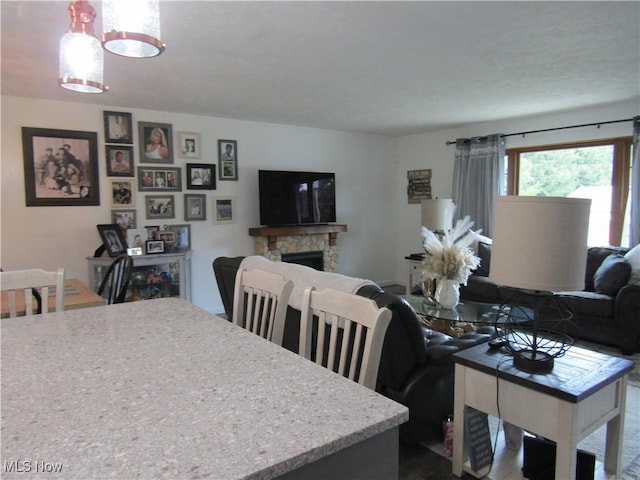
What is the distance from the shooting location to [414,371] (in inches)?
82.5

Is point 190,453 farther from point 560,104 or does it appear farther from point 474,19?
point 560,104

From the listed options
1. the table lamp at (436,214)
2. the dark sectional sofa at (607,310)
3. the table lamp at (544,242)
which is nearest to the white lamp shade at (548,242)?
the table lamp at (544,242)

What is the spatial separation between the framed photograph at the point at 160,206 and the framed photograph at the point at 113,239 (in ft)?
1.31

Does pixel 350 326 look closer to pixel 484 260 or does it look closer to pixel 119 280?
pixel 119 280

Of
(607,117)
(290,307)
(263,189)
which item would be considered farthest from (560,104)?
(290,307)

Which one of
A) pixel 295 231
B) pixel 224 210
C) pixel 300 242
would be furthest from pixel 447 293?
pixel 224 210

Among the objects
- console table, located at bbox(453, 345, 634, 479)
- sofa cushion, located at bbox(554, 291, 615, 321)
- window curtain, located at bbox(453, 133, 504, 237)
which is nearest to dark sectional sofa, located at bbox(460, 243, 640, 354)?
sofa cushion, located at bbox(554, 291, 615, 321)

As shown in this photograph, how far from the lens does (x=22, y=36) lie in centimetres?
254

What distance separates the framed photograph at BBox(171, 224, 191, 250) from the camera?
4.83 meters

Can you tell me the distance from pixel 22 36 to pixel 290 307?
2331mm

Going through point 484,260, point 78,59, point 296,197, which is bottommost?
point 484,260

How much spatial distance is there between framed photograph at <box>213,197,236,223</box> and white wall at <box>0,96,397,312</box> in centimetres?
7

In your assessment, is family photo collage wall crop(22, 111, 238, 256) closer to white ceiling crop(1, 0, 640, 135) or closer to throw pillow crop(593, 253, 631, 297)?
white ceiling crop(1, 0, 640, 135)

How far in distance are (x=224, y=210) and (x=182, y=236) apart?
2.01 ft
